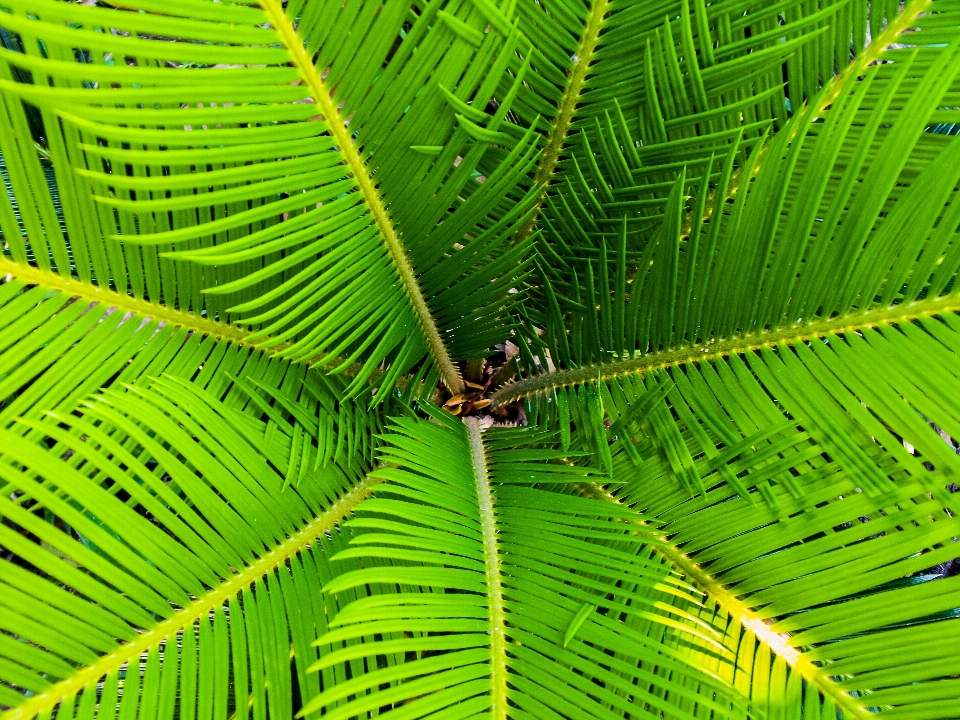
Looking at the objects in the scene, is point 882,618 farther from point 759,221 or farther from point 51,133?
point 51,133

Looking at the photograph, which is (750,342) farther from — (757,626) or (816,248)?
(757,626)

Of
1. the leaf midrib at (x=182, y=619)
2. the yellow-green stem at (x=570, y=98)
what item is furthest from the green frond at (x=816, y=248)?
the leaf midrib at (x=182, y=619)

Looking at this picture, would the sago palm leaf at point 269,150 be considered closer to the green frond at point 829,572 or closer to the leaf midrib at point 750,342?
the leaf midrib at point 750,342

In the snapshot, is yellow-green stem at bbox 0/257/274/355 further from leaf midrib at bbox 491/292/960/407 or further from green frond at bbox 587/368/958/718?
green frond at bbox 587/368/958/718

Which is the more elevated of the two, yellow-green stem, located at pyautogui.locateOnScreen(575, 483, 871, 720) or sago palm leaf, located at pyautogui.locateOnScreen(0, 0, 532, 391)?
sago palm leaf, located at pyautogui.locateOnScreen(0, 0, 532, 391)

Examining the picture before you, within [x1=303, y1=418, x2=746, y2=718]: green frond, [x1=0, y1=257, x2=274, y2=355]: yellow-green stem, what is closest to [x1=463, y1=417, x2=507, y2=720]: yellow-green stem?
[x1=303, y1=418, x2=746, y2=718]: green frond

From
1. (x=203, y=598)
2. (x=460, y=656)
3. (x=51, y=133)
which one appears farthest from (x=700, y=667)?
(x=51, y=133)
